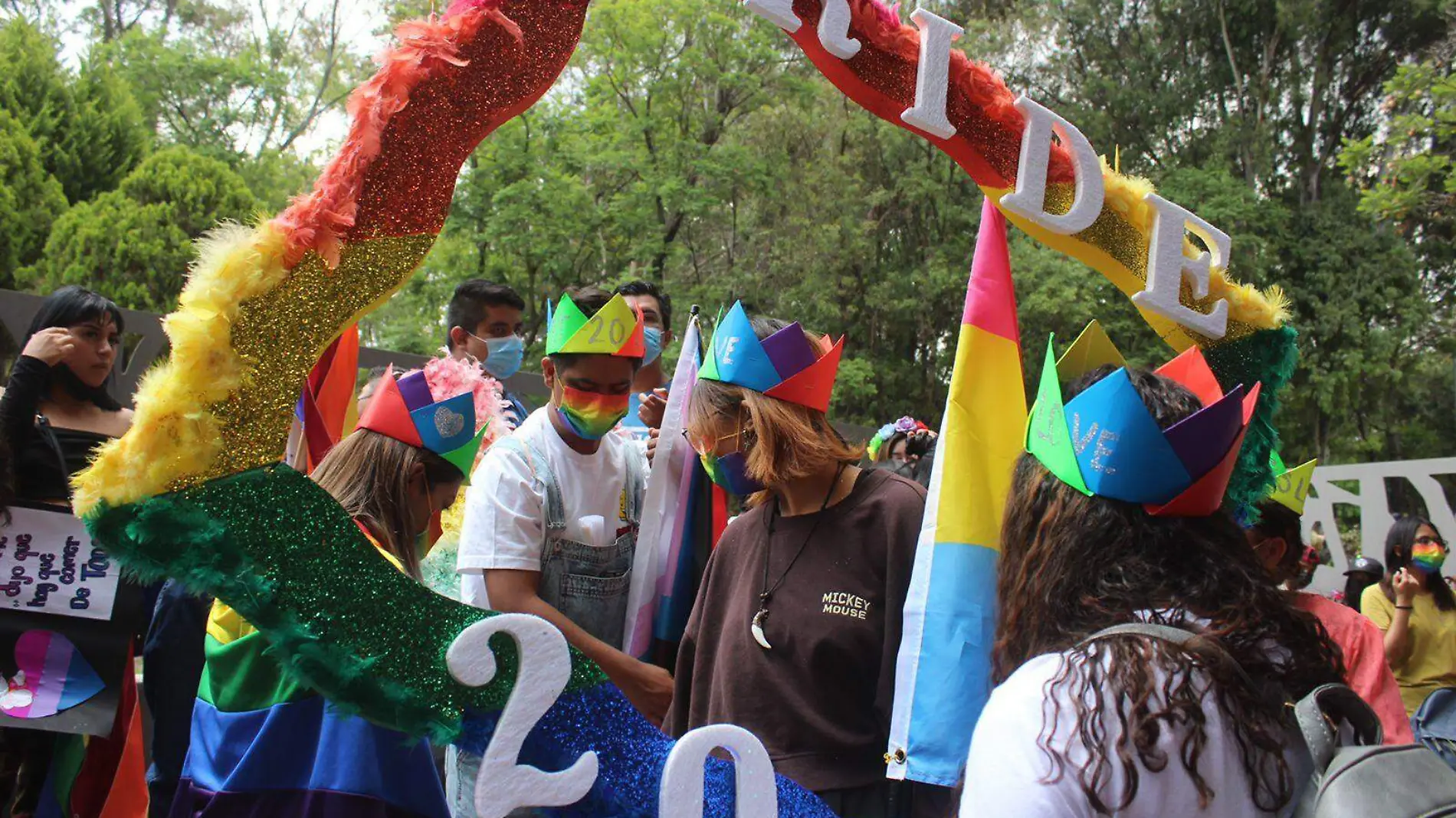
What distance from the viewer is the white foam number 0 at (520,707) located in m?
1.59

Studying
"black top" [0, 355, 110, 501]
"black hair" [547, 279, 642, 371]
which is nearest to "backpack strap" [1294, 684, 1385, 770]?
"black hair" [547, 279, 642, 371]

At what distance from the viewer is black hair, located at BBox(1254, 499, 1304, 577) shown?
3.13m

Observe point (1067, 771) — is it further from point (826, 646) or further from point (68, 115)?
point (68, 115)

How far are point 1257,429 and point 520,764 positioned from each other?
5.74 ft

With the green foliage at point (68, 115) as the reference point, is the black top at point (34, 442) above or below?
below

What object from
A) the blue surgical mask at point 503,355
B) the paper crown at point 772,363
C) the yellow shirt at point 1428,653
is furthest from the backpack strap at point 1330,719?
the yellow shirt at point 1428,653

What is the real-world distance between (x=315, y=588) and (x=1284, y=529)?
8.52 ft

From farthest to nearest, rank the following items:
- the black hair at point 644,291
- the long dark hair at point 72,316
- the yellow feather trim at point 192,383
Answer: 1. the black hair at point 644,291
2. the long dark hair at point 72,316
3. the yellow feather trim at point 192,383

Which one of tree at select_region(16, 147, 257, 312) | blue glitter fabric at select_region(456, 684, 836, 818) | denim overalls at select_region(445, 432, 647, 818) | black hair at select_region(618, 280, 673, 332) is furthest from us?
tree at select_region(16, 147, 257, 312)

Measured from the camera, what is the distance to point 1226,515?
1.61 metres

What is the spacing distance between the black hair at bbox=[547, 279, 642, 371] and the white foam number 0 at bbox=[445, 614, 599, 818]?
5.14ft

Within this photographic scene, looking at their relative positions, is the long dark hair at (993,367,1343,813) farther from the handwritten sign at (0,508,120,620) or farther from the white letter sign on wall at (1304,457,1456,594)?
the white letter sign on wall at (1304,457,1456,594)

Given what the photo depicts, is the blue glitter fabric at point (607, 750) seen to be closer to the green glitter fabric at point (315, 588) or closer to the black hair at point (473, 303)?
the green glitter fabric at point (315, 588)

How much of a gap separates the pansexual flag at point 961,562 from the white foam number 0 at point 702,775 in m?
0.46
